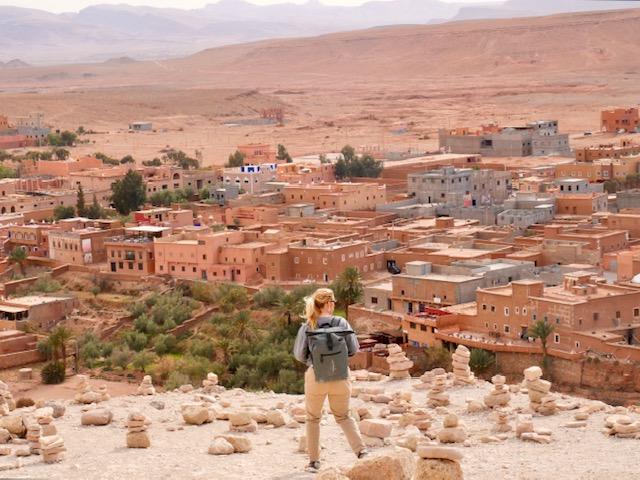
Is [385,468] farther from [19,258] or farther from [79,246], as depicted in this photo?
[19,258]

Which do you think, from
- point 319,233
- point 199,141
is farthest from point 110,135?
point 319,233

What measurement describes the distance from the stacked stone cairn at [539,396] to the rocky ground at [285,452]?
92mm

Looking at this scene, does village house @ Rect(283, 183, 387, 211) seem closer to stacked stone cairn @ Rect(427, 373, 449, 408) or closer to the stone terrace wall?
the stone terrace wall

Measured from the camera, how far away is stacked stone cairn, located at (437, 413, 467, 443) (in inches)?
393

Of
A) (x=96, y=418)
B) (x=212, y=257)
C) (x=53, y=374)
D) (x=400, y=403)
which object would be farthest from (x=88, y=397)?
(x=212, y=257)

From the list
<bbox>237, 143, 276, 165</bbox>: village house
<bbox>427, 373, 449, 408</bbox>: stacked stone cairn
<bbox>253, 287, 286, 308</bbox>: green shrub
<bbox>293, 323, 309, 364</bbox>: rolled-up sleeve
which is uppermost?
<bbox>237, 143, 276, 165</bbox>: village house

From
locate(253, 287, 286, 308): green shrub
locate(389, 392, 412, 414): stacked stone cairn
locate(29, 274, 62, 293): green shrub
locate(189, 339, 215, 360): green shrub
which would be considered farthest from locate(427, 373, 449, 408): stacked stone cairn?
locate(29, 274, 62, 293): green shrub

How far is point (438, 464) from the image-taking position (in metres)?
7.75

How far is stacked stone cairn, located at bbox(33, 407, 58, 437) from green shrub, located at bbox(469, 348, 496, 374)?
420 inches

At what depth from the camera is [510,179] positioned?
4038 centimetres

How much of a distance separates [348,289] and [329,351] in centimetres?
1768

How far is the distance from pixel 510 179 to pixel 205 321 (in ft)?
52.2

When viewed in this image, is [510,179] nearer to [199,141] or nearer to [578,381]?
[578,381]

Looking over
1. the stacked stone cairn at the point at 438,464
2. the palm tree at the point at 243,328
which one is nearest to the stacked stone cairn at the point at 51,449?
the stacked stone cairn at the point at 438,464
